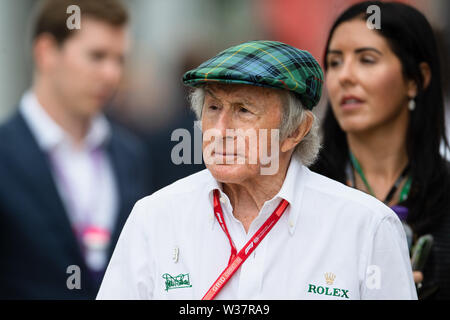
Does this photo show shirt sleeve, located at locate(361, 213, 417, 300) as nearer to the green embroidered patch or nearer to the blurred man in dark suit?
the green embroidered patch

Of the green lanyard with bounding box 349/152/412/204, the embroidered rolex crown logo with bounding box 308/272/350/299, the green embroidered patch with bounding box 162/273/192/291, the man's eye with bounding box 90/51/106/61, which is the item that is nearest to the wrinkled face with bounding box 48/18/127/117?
the man's eye with bounding box 90/51/106/61

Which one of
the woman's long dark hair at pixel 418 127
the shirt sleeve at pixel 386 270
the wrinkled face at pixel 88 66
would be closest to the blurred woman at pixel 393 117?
the woman's long dark hair at pixel 418 127

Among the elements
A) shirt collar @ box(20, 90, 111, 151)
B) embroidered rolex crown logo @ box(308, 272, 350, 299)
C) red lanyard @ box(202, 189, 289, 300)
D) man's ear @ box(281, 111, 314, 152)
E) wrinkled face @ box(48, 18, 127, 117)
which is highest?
wrinkled face @ box(48, 18, 127, 117)

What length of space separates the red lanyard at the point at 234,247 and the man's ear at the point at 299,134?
23 cm

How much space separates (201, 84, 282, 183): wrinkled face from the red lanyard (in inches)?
6.7

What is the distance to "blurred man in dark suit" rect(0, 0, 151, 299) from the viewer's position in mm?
4781

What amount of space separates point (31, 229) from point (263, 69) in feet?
9.57

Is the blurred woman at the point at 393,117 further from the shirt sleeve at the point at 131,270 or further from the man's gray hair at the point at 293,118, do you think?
the shirt sleeve at the point at 131,270

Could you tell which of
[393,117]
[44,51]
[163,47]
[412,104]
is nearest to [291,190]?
[393,117]

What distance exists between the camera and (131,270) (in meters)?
2.63

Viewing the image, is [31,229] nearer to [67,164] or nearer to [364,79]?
[67,164]

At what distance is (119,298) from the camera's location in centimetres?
259

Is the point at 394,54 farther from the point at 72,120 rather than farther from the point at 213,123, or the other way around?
the point at 72,120

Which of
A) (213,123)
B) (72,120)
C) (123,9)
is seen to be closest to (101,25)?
(123,9)
